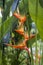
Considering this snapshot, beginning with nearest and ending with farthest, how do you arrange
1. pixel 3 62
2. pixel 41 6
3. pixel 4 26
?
1. pixel 41 6
2. pixel 4 26
3. pixel 3 62

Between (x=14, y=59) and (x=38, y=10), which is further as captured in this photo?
(x=14, y=59)

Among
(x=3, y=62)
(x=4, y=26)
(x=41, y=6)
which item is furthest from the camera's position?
(x=3, y=62)

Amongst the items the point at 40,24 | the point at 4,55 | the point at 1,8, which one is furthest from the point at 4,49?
the point at 40,24

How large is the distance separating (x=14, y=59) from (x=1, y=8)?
0.26m

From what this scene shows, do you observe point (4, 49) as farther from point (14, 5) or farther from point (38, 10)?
point (38, 10)

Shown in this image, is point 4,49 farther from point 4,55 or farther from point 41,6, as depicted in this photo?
point 41,6

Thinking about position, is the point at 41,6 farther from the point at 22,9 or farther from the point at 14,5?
the point at 22,9

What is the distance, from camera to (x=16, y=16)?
2.58 ft

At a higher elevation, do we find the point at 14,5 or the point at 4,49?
the point at 14,5

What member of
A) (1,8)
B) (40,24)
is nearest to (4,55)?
(1,8)

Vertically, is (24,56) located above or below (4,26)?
below

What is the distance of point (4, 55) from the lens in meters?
0.97

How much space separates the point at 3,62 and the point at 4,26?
0.69ft

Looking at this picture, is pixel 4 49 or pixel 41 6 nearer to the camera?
pixel 41 6
